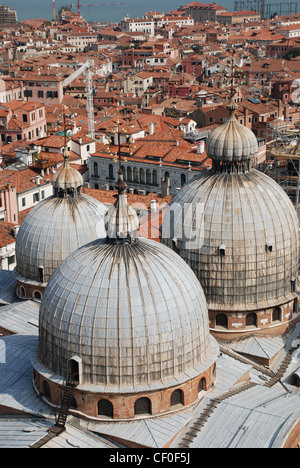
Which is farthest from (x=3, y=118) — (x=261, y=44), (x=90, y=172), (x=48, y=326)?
(x=261, y=44)

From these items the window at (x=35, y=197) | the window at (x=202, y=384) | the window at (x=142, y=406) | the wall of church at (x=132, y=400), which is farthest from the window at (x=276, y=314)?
the window at (x=35, y=197)

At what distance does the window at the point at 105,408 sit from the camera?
73.6 feet

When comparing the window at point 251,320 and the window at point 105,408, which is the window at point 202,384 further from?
the window at point 251,320

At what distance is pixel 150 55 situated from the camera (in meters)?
148

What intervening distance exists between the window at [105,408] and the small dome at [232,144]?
1230 centimetres

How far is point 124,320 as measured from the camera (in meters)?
22.0

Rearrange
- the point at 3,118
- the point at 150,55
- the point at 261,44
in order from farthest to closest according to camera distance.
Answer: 1. the point at 261,44
2. the point at 150,55
3. the point at 3,118

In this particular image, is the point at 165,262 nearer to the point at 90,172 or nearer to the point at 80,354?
the point at 80,354

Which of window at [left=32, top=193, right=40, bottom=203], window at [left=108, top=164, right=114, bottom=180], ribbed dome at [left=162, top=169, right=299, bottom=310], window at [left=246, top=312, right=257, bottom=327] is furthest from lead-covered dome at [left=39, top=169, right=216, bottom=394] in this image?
window at [left=108, top=164, right=114, bottom=180]

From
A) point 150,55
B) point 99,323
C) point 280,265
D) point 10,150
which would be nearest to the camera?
point 99,323

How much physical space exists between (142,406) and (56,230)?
36.3 ft

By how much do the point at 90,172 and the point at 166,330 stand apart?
1705 inches

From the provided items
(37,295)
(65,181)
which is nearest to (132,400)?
(37,295)

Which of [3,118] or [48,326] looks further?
[3,118]
